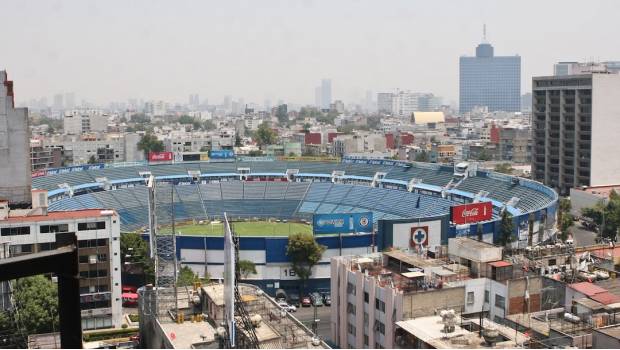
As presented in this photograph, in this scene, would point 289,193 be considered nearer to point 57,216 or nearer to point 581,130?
point 581,130

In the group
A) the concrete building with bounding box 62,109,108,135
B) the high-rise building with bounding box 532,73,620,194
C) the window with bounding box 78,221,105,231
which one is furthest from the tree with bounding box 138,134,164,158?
the window with bounding box 78,221,105,231

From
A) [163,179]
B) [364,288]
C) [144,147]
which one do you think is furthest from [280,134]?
[364,288]

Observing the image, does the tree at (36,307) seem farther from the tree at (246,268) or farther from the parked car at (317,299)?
the parked car at (317,299)

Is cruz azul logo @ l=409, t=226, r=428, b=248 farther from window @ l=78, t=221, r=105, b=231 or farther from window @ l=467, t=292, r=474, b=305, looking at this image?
window @ l=78, t=221, r=105, b=231

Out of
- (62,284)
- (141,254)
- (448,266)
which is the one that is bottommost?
(141,254)

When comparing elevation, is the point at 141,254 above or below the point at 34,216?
below

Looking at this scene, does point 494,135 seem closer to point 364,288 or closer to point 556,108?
point 556,108

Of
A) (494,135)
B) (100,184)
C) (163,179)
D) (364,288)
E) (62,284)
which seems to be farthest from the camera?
(494,135)

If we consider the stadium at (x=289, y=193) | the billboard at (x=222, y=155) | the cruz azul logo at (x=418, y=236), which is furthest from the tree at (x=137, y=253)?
the billboard at (x=222, y=155)
